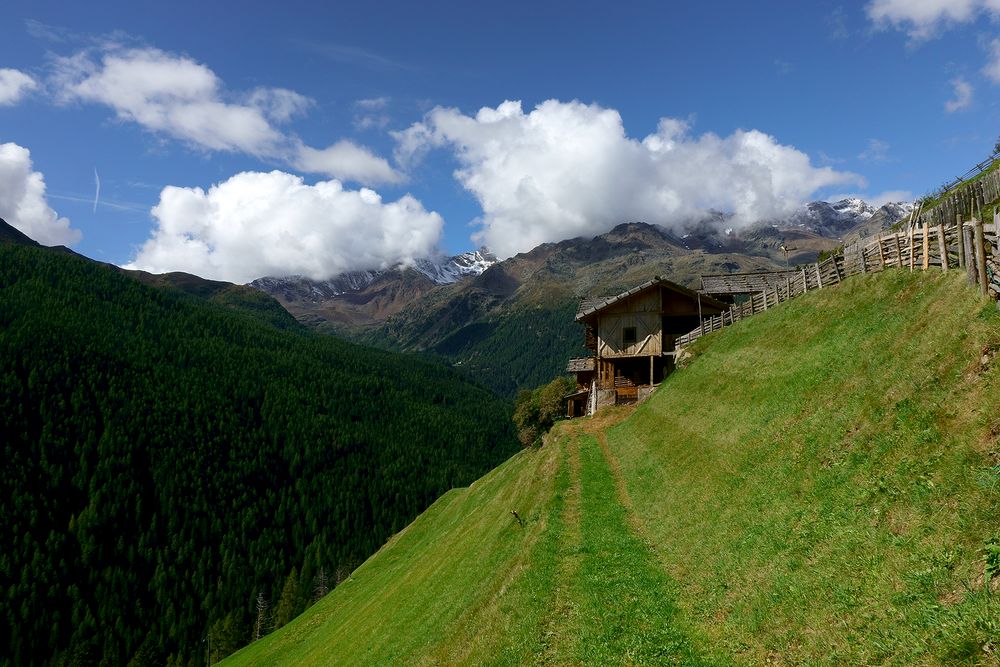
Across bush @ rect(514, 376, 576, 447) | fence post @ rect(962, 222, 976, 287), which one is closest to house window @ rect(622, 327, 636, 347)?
bush @ rect(514, 376, 576, 447)

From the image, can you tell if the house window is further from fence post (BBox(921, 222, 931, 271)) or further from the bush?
fence post (BBox(921, 222, 931, 271))

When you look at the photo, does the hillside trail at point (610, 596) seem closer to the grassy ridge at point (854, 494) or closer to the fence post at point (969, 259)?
the grassy ridge at point (854, 494)

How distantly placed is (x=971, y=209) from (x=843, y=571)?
33794 mm

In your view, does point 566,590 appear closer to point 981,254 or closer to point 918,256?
point 981,254

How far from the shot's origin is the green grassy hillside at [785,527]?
1093 centimetres

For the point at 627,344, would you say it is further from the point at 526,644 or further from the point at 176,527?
the point at 176,527

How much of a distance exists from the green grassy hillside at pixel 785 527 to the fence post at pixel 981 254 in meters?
0.78

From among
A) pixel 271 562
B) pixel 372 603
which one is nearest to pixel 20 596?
pixel 271 562

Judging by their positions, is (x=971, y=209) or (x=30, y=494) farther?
(x=30, y=494)

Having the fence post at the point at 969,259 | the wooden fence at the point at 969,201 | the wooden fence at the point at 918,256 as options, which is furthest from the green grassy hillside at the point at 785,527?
the wooden fence at the point at 969,201

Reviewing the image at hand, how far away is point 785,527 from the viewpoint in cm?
1562

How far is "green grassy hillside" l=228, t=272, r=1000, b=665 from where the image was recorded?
35.9 ft

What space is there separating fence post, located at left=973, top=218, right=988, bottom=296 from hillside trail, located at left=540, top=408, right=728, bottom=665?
13772mm

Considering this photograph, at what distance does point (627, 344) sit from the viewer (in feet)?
191
